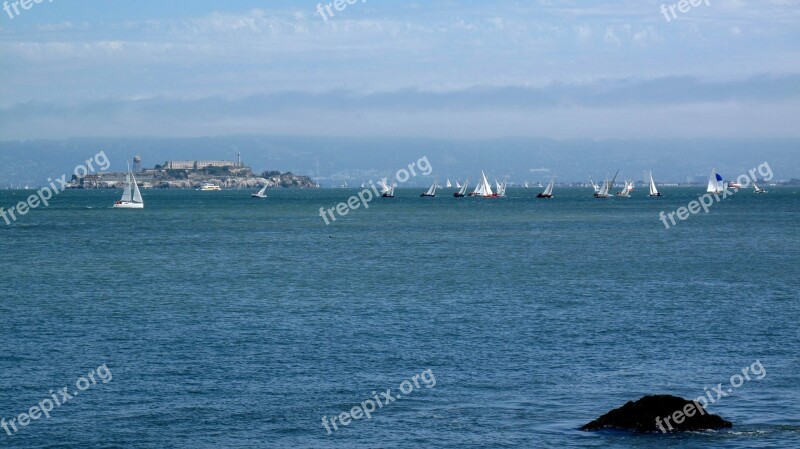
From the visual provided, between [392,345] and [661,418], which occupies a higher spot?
[392,345]

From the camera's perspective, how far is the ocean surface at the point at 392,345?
32.8 m

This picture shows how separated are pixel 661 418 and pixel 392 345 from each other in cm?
1553

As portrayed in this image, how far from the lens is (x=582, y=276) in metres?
76.8

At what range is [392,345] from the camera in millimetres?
45469

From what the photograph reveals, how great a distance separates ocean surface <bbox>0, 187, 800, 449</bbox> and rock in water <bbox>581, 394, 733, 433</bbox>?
1.85 feet

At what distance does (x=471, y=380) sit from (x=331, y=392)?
5.25 m

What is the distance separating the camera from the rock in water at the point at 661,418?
1265 inches

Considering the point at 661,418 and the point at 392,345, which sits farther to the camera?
the point at 392,345

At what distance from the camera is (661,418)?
32.2m

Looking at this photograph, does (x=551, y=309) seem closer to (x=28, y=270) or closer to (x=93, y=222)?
(x=28, y=270)

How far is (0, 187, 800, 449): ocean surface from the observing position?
107 ft

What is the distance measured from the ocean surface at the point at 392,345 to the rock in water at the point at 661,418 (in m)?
0.57

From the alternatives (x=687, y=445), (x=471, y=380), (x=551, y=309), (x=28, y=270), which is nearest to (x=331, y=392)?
(x=471, y=380)

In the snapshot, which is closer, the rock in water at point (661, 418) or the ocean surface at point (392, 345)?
the rock in water at point (661, 418)
